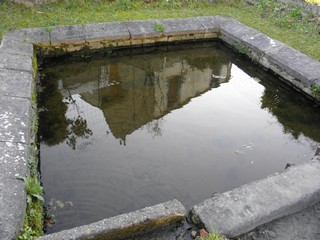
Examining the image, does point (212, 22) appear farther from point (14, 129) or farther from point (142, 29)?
point (14, 129)

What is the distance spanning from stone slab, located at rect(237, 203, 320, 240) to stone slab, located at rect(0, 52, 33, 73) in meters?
4.96

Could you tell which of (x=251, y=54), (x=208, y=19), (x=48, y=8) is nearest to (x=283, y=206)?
(x=251, y=54)

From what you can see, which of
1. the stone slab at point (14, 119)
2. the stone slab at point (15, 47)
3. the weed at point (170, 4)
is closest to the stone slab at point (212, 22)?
the weed at point (170, 4)

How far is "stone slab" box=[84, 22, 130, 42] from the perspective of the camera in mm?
8203

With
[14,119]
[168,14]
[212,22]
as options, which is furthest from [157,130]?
[168,14]

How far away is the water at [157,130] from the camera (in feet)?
15.3

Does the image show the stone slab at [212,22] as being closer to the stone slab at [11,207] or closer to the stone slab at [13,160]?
the stone slab at [13,160]

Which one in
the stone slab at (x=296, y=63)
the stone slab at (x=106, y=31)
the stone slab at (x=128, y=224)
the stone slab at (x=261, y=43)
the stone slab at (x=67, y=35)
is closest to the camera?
the stone slab at (x=128, y=224)

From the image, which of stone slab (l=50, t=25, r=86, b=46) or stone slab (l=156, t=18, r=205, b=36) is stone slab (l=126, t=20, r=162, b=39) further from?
stone slab (l=50, t=25, r=86, b=46)

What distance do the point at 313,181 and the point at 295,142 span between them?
6.15 ft

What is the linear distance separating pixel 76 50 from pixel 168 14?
325 cm

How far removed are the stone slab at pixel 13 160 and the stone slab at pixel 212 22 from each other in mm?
6804

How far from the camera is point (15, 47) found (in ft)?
22.8

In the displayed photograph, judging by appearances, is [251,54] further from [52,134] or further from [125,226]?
[125,226]
